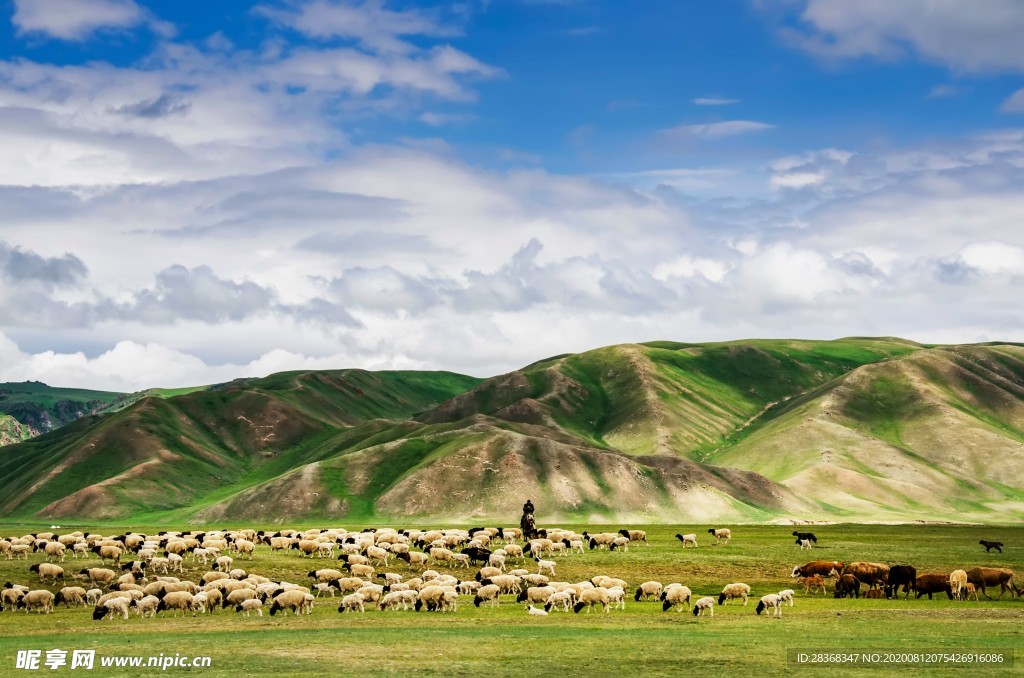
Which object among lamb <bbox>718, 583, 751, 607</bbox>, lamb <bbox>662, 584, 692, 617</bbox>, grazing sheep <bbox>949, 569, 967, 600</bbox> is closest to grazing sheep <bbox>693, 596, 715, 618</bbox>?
lamb <bbox>662, 584, 692, 617</bbox>

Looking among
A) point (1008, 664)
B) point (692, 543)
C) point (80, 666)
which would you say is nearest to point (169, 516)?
point (692, 543)

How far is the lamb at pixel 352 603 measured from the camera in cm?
4659

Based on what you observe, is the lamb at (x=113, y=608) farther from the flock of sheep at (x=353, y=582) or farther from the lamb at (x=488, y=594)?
the lamb at (x=488, y=594)

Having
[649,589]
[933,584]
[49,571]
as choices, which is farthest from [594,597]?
[49,571]

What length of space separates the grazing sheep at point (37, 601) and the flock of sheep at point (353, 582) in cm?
5

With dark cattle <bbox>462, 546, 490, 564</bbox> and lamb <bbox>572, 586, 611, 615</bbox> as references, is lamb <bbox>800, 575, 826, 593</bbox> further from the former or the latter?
dark cattle <bbox>462, 546, 490, 564</bbox>

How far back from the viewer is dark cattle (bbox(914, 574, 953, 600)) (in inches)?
2016

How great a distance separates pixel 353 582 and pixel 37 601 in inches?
611

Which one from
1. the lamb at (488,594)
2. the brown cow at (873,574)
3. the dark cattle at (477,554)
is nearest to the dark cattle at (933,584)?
the brown cow at (873,574)

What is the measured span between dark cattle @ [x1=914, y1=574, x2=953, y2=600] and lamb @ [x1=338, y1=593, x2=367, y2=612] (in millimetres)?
29696

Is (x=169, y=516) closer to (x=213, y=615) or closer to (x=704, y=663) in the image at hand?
(x=213, y=615)

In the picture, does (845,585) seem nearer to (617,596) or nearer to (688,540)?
(617,596)

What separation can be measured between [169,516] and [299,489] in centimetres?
3297

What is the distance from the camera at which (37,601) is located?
151 ft
